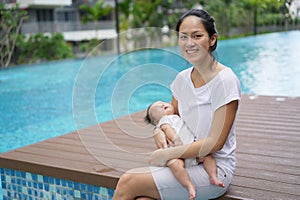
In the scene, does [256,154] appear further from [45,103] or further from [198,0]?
[198,0]

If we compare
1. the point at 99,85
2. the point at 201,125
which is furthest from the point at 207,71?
the point at 99,85

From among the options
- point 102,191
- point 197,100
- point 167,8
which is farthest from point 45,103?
point 167,8

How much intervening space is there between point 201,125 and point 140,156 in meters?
0.55

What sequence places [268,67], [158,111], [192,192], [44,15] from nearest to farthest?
[192,192] → [158,111] → [268,67] → [44,15]

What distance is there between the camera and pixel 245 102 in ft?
14.9

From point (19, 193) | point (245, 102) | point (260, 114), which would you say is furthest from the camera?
point (245, 102)

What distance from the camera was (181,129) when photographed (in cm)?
189

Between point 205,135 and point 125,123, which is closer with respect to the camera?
point 205,135

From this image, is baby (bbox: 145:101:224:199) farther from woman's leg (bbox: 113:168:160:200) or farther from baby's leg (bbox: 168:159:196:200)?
woman's leg (bbox: 113:168:160:200)

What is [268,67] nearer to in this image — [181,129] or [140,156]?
[140,156]

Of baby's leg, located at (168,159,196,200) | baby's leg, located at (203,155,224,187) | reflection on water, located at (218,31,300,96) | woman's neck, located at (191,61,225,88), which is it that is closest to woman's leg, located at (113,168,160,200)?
baby's leg, located at (168,159,196,200)

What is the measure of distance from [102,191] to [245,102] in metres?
2.58

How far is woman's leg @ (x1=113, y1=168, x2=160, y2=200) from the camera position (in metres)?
1.78

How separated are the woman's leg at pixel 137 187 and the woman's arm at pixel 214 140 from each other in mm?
117
